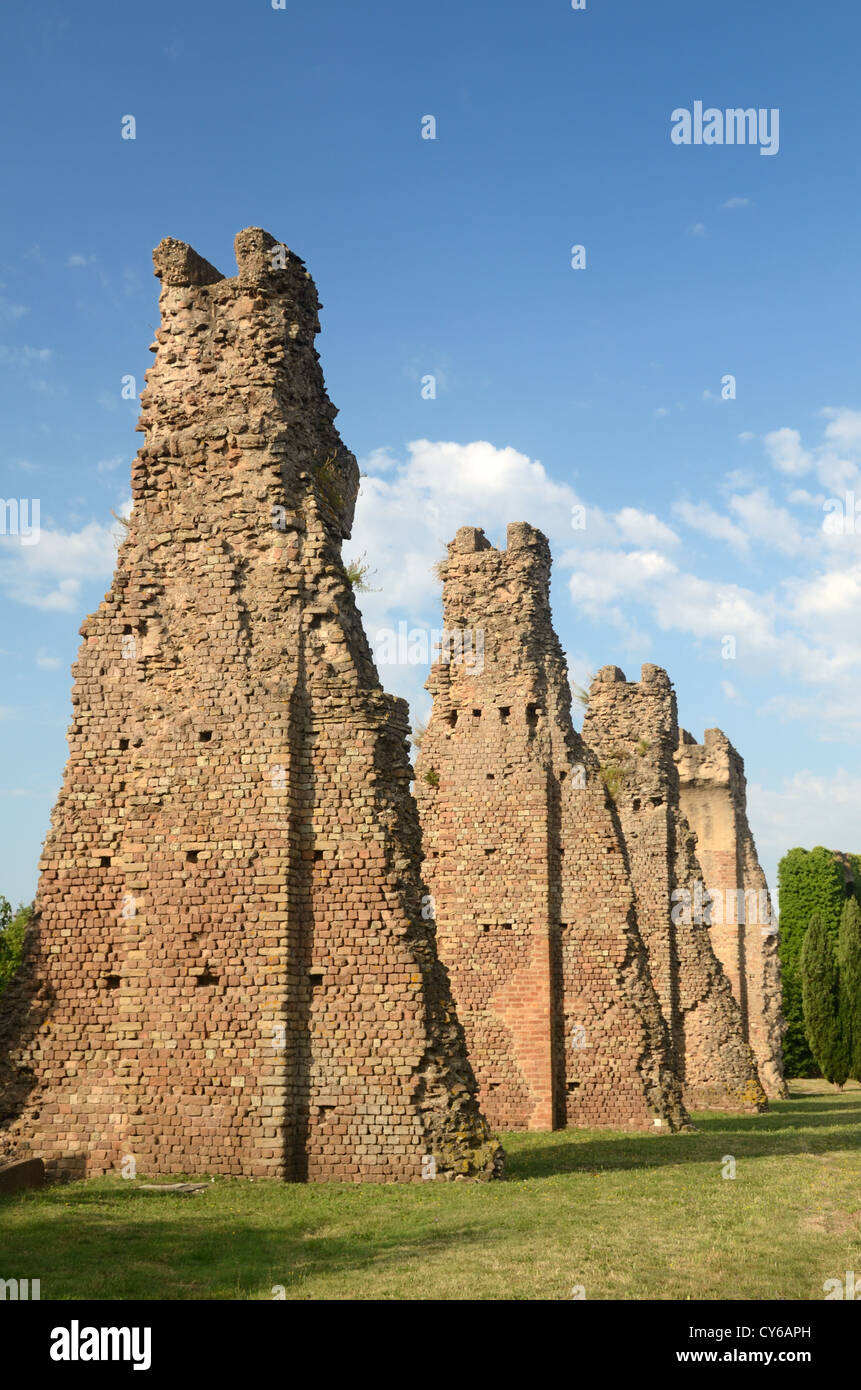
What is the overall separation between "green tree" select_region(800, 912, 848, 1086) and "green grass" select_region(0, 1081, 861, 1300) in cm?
2983

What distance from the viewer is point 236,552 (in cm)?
1334

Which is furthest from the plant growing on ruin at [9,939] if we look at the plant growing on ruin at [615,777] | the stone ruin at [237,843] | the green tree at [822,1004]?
the green tree at [822,1004]

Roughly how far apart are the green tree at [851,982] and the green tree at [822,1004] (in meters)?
0.21

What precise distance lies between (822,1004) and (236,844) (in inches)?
1358

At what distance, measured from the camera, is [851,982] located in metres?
41.7

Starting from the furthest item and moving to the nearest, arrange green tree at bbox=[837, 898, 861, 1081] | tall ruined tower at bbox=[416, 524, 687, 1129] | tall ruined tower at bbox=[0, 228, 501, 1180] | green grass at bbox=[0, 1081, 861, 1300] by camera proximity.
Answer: green tree at bbox=[837, 898, 861, 1081]
tall ruined tower at bbox=[416, 524, 687, 1129]
tall ruined tower at bbox=[0, 228, 501, 1180]
green grass at bbox=[0, 1081, 861, 1300]

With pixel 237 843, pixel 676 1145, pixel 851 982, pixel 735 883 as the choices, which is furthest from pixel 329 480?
pixel 851 982


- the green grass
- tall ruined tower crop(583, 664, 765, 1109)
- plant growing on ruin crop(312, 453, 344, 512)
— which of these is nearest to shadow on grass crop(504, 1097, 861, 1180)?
the green grass

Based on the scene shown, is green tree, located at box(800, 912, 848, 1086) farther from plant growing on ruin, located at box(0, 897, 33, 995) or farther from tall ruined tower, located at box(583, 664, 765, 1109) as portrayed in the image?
plant growing on ruin, located at box(0, 897, 33, 995)

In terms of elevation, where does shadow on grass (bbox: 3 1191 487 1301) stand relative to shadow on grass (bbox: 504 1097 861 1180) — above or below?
above

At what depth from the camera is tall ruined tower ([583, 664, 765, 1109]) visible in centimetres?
2488

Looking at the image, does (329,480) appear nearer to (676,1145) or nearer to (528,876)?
(528,876)

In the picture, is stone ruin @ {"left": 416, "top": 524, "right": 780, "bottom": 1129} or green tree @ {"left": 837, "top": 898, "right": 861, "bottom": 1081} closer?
stone ruin @ {"left": 416, "top": 524, "right": 780, "bottom": 1129}

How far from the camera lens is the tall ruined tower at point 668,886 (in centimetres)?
2488
